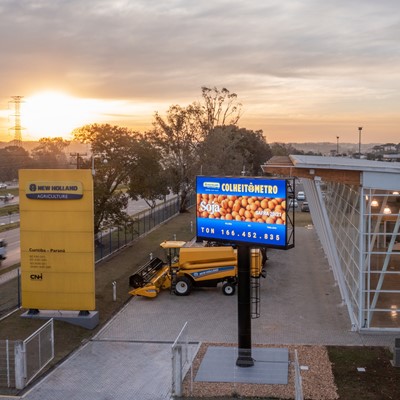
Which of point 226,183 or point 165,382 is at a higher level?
point 226,183

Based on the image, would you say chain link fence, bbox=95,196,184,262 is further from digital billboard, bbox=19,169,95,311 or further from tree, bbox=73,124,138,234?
digital billboard, bbox=19,169,95,311

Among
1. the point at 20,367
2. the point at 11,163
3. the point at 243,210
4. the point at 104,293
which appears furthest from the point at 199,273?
the point at 11,163

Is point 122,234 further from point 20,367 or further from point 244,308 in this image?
point 20,367

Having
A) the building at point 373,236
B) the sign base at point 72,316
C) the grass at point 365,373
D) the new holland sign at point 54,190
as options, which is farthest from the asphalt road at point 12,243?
the grass at point 365,373

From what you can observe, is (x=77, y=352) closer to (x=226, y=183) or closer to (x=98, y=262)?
(x=226, y=183)

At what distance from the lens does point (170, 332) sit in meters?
20.7

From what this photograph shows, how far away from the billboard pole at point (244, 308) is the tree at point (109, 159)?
21.0 meters

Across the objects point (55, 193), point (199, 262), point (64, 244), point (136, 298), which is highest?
point (55, 193)

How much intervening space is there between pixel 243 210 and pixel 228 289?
415 inches

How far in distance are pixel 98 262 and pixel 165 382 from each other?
60.9 feet

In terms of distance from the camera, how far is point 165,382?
1602cm

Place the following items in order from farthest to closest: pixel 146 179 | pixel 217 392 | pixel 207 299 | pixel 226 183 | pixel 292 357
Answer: pixel 146 179 < pixel 207 299 < pixel 292 357 < pixel 226 183 < pixel 217 392

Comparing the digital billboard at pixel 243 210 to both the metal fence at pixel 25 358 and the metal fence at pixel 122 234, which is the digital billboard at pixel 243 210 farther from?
the metal fence at pixel 122 234

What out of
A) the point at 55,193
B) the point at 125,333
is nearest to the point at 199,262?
the point at 125,333
